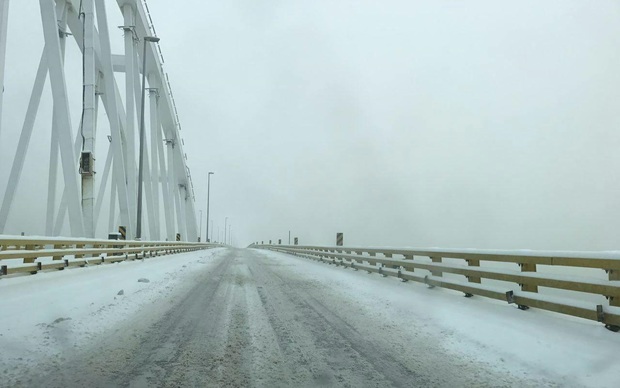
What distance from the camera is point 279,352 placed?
5.06 meters

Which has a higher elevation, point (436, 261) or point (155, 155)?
point (155, 155)

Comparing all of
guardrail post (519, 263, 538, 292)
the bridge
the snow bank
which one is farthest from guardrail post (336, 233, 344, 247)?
guardrail post (519, 263, 538, 292)

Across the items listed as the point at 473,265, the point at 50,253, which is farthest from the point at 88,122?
the point at 473,265

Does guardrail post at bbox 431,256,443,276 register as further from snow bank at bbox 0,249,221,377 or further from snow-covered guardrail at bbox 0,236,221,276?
snow-covered guardrail at bbox 0,236,221,276

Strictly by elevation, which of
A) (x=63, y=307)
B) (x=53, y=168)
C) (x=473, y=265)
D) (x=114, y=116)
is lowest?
(x=63, y=307)

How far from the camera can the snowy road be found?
418 centimetres

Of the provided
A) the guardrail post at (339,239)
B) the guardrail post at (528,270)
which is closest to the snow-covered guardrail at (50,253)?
the guardrail post at (528,270)

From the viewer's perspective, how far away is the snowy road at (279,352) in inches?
164

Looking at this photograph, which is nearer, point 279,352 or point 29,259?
point 279,352

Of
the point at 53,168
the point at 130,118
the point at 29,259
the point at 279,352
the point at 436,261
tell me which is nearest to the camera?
the point at 279,352

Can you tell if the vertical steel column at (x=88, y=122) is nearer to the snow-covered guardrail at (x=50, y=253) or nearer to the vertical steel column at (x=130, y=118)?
the snow-covered guardrail at (x=50, y=253)

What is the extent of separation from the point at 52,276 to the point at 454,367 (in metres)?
9.65

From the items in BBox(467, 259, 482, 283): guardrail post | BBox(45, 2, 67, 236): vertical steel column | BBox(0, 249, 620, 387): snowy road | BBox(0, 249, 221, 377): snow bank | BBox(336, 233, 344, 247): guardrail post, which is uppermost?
BBox(45, 2, 67, 236): vertical steel column

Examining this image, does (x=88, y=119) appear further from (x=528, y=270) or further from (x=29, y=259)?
(x=528, y=270)
